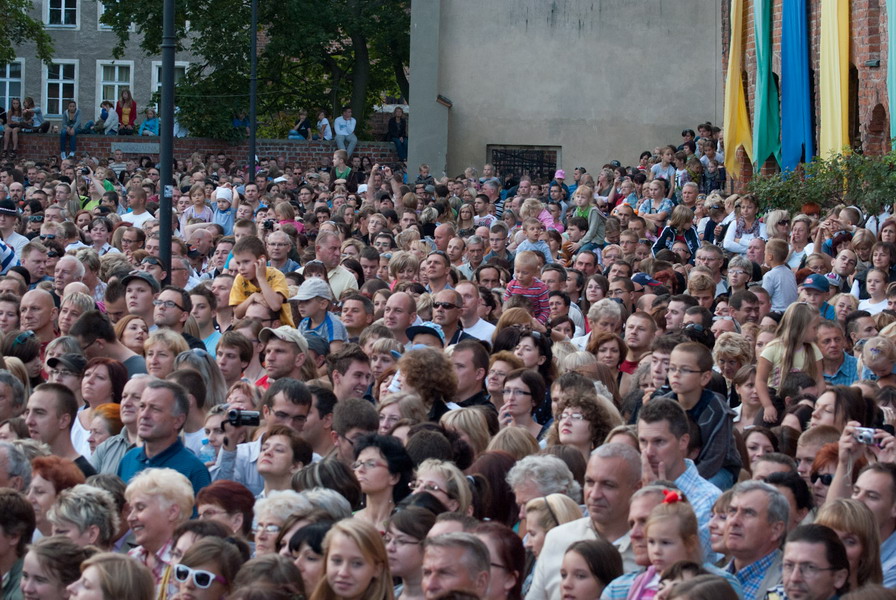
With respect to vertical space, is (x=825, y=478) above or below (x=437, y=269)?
below

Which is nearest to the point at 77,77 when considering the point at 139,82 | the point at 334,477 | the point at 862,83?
the point at 139,82

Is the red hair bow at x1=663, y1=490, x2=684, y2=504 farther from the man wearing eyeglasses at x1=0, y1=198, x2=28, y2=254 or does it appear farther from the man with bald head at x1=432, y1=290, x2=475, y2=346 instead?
the man wearing eyeglasses at x1=0, y1=198, x2=28, y2=254

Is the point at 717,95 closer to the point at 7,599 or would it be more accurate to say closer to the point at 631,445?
the point at 631,445

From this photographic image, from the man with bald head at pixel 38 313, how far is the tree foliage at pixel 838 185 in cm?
996

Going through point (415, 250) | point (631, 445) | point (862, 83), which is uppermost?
point (862, 83)

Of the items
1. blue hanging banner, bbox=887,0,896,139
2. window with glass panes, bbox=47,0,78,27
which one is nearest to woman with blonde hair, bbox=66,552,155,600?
blue hanging banner, bbox=887,0,896,139

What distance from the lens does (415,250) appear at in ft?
48.1

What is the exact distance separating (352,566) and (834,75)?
1696 centimetres

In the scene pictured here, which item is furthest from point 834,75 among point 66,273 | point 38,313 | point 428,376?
point 428,376

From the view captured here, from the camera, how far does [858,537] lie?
6289 millimetres

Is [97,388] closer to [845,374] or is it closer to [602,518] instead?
[602,518]

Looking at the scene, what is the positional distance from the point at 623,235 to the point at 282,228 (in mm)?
3662

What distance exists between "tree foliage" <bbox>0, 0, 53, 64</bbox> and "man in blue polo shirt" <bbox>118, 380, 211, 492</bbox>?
32.8m

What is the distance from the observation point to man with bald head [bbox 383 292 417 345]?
36.3 feet
